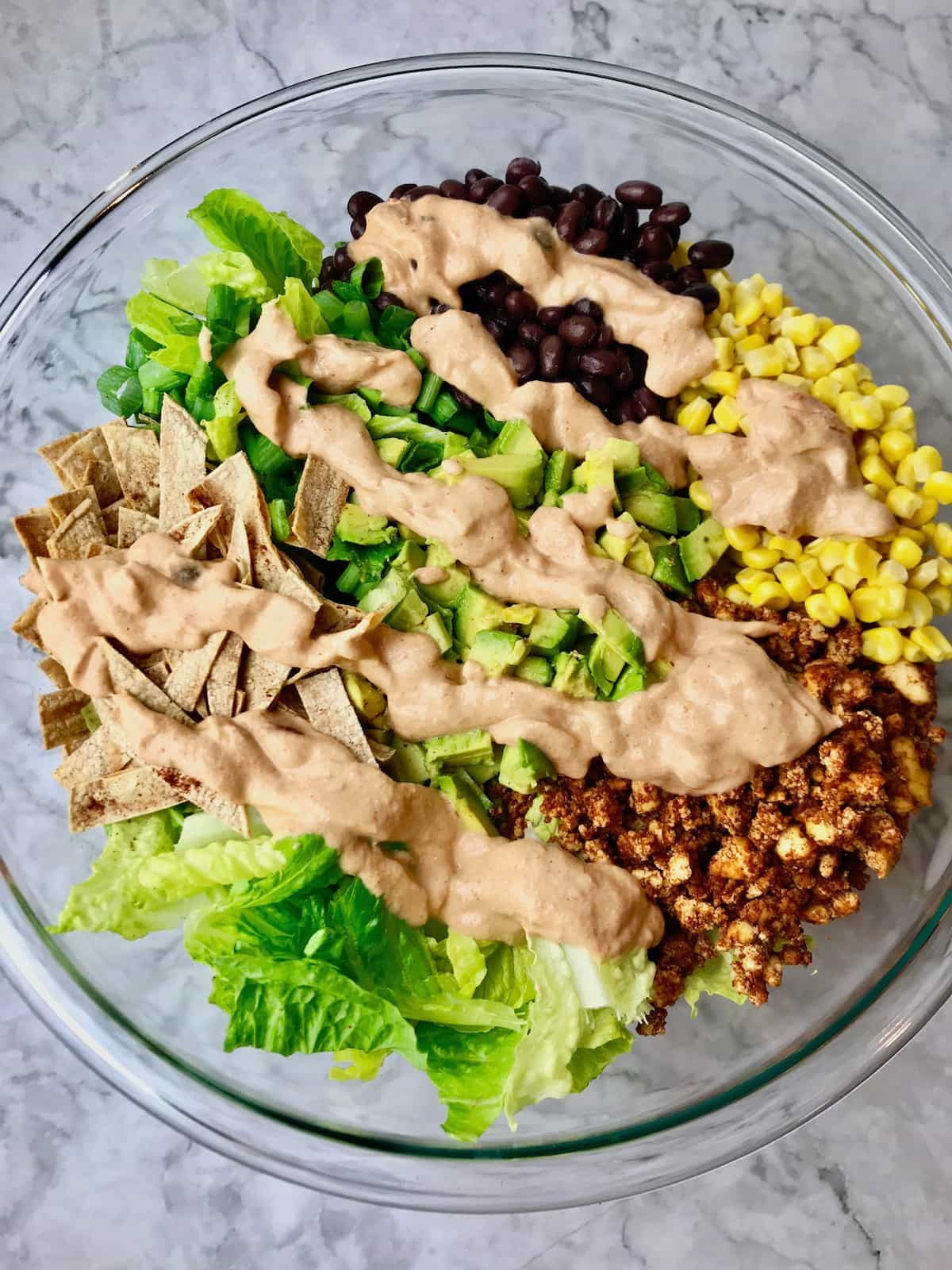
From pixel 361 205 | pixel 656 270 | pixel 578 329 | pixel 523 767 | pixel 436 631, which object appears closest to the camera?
pixel 523 767

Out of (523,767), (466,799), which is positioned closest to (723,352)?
(523,767)

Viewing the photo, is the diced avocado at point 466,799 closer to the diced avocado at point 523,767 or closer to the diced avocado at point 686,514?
the diced avocado at point 523,767

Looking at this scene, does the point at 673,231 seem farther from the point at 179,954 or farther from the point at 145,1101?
the point at 145,1101

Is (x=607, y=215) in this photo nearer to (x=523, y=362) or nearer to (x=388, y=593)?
(x=523, y=362)

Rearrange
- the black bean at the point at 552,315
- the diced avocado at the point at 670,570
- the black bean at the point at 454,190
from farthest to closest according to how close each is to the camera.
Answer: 1. the black bean at the point at 454,190
2. the black bean at the point at 552,315
3. the diced avocado at the point at 670,570

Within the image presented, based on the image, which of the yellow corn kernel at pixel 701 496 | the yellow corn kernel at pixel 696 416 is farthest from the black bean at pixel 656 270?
the yellow corn kernel at pixel 701 496

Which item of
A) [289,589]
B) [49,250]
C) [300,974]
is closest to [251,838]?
[300,974]
